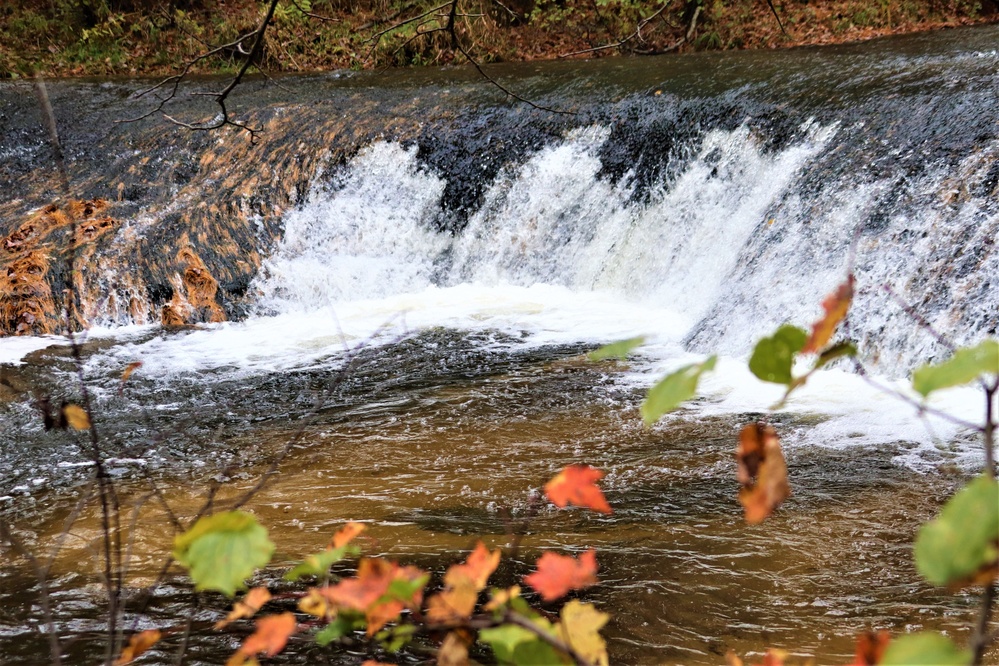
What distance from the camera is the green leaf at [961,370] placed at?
0.90 metres

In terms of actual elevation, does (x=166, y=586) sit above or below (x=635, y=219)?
below

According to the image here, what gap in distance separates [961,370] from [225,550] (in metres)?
0.92

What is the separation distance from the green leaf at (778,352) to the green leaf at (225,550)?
657mm

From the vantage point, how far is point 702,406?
5.09 m

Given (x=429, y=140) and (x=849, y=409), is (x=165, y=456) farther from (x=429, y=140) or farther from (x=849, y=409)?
(x=429, y=140)

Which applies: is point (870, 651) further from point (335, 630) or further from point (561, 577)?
point (335, 630)

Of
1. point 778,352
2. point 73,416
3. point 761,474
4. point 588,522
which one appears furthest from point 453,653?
point 588,522

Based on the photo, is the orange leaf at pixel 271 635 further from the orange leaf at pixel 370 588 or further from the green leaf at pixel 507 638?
the green leaf at pixel 507 638

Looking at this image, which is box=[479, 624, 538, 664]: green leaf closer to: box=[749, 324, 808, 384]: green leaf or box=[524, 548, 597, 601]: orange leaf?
box=[524, 548, 597, 601]: orange leaf

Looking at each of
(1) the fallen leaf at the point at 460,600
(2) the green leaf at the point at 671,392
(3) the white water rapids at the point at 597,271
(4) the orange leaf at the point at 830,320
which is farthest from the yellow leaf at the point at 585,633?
(3) the white water rapids at the point at 597,271

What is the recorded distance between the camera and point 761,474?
1.02 meters

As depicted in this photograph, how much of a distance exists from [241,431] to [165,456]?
1.63 feet

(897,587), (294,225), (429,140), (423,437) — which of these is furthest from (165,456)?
(429,140)

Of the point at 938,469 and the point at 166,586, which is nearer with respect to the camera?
the point at 166,586
